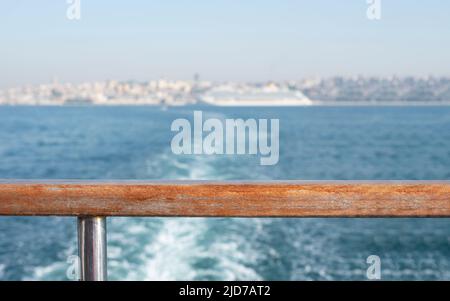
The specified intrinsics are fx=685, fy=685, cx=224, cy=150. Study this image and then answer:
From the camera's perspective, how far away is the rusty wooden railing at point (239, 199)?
138 centimetres

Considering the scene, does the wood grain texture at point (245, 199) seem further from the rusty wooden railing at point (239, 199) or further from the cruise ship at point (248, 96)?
the cruise ship at point (248, 96)

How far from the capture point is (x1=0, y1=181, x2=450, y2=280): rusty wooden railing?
1379 millimetres

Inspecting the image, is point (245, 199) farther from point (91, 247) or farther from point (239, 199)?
point (91, 247)

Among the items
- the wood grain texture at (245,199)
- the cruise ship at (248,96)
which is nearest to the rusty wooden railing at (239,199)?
the wood grain texture at (245,199)

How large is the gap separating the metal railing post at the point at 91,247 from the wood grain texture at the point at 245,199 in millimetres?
30

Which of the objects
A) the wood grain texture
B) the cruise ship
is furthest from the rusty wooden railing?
the cruise ship

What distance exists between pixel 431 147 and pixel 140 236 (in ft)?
139

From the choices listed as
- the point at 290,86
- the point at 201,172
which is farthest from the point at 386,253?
the point at 290,86

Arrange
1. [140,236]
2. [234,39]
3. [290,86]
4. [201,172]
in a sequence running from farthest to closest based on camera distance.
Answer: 1. [290,86]
2. [234,39]
3. [201,172]
4. [140,236]

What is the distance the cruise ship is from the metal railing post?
335ft

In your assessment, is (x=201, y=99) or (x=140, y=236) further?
(x=201, y=99)

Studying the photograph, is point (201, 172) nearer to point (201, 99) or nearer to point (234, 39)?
point (234, 39)

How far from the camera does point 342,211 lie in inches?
54.4
